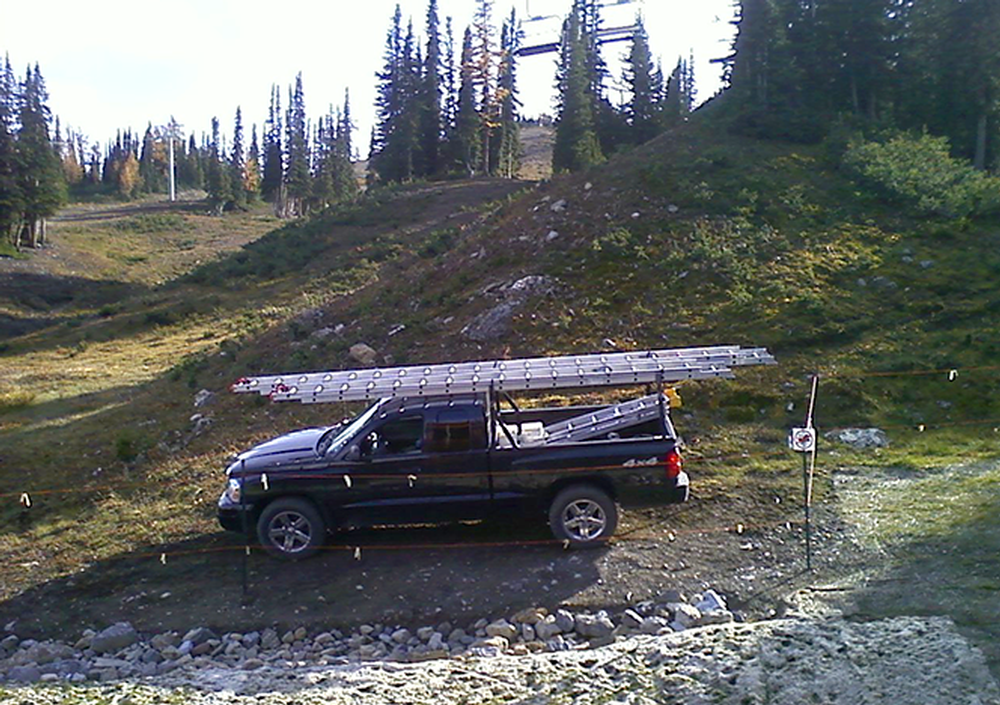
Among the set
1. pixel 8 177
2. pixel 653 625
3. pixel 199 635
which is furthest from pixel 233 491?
pixel 8 177

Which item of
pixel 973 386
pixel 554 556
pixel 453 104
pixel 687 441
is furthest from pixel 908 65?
pixel 453 104

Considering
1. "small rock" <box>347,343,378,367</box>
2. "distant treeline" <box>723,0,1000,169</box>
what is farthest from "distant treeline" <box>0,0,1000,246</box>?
"small rock" <box>347,343,378,367</box>

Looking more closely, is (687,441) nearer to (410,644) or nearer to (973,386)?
(973,386)

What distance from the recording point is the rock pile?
7.30m

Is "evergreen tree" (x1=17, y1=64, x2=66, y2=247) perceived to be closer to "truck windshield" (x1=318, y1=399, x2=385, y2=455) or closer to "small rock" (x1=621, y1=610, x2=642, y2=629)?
"truck windshield" (x1=318, y1=399, x2=385, y2=455)

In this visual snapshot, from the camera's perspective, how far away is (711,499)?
10180 mm

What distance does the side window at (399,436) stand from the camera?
900 centimetres

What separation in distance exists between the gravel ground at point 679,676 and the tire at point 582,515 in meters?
1.76

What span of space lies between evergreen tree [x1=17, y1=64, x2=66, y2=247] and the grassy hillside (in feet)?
94.7

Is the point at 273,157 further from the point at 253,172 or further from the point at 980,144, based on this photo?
the point at 980,144

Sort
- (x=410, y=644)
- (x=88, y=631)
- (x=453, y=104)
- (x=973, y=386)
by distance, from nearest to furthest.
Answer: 1. (x=410, y=644)
2. (x=88, y=631)
3. (x=973, y=386)
4. (x=453, y=104)

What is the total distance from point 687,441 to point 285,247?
38.4 m

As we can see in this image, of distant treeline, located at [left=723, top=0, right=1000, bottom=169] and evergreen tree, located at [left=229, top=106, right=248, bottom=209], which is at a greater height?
evergreen tree, located at [left=229, top=106, right=248, bottom=209]

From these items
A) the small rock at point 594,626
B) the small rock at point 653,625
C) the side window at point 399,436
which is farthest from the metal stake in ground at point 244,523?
the small rock at point 653,625
